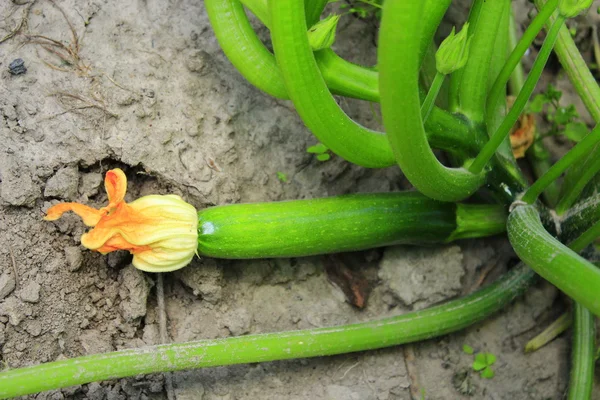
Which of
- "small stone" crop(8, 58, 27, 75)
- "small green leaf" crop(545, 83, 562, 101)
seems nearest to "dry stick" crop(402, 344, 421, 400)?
"small green leaf" crop(545, 83, 562, 101)

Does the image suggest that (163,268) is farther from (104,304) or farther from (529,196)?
(529,196)

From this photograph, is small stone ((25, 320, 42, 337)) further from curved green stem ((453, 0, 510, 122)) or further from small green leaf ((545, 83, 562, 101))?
small green leaf ((545, 83, 562, 101))

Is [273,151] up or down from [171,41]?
down

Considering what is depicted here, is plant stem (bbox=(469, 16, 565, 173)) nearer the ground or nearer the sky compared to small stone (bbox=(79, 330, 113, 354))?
nearer the sky

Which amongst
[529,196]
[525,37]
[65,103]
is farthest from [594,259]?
[65,103]

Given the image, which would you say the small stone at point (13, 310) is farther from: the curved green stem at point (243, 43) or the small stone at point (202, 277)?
the curved green stem at point (243, 43)

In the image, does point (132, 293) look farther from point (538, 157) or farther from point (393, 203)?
point (538, 157)

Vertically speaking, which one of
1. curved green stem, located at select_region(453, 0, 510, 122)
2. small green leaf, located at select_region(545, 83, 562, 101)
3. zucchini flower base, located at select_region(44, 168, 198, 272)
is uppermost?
small green leaf, located at select_region(545, 83, 562, 101)
